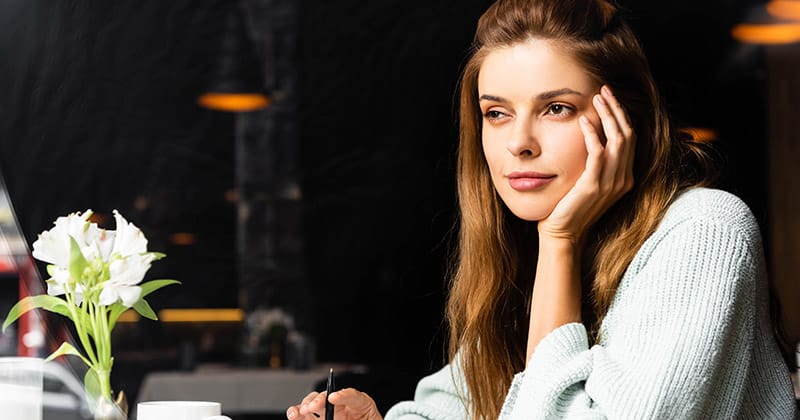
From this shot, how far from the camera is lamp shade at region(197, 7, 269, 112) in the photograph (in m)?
3.45

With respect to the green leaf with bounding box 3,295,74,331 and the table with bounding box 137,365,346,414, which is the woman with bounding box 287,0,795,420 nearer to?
the green leaf with bounding box 3,295,74,331

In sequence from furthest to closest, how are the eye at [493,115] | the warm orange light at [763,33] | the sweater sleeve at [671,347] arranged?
the warm orange light at [763,33], the eye at [493,115], the sweater sleeve at [671,347]

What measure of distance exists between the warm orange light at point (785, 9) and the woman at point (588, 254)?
7.79 ft

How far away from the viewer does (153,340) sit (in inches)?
131

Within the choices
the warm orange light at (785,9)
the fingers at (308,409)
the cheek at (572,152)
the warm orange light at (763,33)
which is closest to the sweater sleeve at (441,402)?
the fingers at (308,409)

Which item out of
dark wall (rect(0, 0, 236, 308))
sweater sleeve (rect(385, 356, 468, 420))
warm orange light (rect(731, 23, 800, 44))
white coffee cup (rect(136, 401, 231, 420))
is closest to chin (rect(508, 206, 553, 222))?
sweater sleeve (rect(385, 356, 468, 420))

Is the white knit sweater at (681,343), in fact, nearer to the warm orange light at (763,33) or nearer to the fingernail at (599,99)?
the fingernail at (599,99)

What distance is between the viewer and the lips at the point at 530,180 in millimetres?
1516

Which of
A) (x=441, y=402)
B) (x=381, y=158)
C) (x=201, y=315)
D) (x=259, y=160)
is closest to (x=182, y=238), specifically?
(x=201, y=315)

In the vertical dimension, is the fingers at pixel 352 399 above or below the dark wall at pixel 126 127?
below

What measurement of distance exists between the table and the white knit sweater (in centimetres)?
201

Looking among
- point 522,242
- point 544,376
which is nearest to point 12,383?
point 544,376

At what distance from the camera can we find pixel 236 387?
11.0 ft

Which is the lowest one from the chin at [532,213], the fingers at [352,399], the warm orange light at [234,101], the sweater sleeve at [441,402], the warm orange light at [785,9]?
the sweater sleeve at [441,402]
